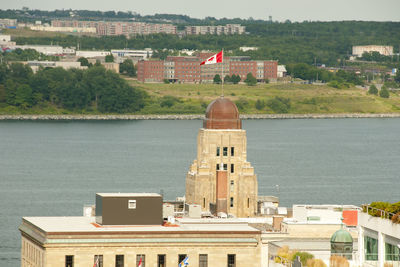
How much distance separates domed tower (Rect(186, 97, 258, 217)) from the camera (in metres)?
70.1

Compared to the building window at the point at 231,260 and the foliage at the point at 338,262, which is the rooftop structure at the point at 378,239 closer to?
the foliage at the point at 338,262

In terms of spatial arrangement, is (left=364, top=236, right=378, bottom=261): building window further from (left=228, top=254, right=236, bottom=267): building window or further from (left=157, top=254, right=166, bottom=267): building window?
(left=157, top=254, right=166, bottom=267): building window

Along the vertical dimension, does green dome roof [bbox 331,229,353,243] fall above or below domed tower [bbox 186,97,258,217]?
above

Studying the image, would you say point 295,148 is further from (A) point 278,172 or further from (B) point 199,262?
(B) point 199,262

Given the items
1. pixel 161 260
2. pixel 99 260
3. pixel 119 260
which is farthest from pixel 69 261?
pixel 161 260

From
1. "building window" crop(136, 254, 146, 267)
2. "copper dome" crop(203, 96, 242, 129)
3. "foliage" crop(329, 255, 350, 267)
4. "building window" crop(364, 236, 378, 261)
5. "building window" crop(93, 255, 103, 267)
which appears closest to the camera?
"foliage" crop(329, 255, 350, 267)

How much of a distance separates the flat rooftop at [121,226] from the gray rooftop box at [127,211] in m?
0.31

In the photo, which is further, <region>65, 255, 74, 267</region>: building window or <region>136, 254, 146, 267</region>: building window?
<region>136, 254, 146, 267</region>: building window

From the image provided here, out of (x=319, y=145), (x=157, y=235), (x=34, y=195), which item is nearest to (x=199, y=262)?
(x=157, y=235)

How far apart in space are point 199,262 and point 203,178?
20423 mm

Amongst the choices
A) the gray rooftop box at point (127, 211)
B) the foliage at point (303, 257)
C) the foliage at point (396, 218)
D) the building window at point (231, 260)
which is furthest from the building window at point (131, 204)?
the foliage at point (396, 218)

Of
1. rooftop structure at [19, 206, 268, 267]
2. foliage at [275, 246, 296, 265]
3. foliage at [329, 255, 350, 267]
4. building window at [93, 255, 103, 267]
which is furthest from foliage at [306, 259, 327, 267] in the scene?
building window at [93, 255, 103, 267]

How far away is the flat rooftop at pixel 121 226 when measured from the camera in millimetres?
49219

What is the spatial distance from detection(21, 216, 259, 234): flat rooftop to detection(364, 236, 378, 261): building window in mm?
12451
